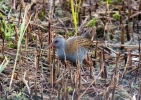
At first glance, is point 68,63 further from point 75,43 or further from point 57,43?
point 75,43

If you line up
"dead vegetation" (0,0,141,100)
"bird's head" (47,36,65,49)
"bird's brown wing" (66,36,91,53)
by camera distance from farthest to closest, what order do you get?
"bird's brown wing" (66,36,91,53)
"bird's head" (47,36,65,49)
"dead vegetation" (0,0,141,100)

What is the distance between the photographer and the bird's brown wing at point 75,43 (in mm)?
6113

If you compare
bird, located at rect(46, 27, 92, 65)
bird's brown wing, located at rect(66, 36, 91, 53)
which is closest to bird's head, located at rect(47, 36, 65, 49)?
bird, located at rect(46, 27, 92, 65)

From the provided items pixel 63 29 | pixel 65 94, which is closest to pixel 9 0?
pixel 63 29

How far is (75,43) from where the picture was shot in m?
6.16

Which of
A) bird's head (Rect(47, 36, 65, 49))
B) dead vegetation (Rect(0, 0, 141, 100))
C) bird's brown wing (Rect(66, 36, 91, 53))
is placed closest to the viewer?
dead vegetation (Rect(0, 0, 141, 100))

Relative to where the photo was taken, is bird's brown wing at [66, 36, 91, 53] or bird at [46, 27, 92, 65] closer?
bird at [46, 27, 92, 65]

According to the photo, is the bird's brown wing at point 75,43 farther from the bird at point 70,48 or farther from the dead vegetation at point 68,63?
the dead vegetation at point 68,63

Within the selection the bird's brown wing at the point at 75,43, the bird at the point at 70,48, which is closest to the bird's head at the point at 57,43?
the bird at the point at 70,48

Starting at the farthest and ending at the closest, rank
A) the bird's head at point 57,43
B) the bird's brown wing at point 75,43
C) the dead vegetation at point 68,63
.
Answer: the bird's brown wing at point 75,43 → the bird's head at point 57,43 → the dead vegetation at point 68,63

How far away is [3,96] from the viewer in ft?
17.7

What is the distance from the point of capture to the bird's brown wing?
6113 mm

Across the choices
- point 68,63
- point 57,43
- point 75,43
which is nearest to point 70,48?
point 75,43

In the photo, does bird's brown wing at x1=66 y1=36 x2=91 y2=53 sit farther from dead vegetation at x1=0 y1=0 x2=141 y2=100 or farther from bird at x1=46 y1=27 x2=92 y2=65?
dead vegetation at x1=0 y1=0 x2=141 y2=100
